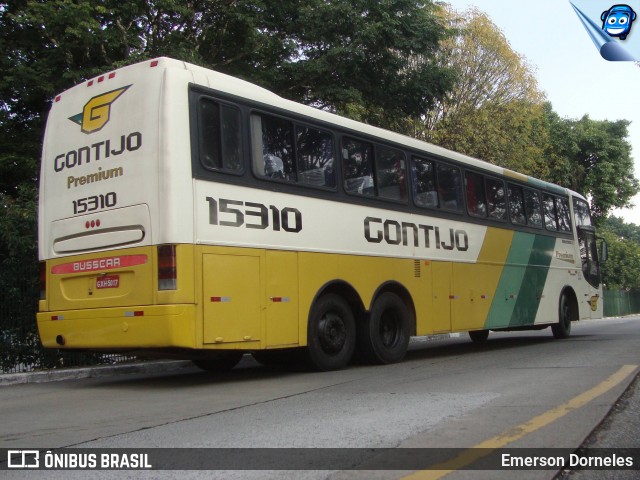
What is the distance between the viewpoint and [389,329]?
33.1 ft

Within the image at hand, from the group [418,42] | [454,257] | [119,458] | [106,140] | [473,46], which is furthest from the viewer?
[473,46]

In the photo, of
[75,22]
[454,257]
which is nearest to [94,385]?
[454,257]

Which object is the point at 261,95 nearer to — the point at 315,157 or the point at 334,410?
the point at 315,157

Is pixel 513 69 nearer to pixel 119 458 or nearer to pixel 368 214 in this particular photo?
pixel 368 214

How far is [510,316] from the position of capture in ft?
42.1

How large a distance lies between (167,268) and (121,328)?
3.00ft

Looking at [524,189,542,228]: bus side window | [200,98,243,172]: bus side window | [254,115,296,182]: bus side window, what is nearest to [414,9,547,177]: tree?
[524,189,542,228]: bus side window

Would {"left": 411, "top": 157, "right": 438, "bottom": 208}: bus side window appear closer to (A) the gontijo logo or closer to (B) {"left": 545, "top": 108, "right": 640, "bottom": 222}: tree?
(A) the gontijo logo

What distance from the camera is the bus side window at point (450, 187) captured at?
11336 mm

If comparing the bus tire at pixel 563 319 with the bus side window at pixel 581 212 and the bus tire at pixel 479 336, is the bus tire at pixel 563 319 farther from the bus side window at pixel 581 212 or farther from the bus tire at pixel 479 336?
the bus side window at pixel 581 212

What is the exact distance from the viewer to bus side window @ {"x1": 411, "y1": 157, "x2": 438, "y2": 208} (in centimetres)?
1073

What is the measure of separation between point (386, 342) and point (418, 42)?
8404 millimetres

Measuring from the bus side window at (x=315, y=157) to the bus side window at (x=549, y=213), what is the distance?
7333 millimetres

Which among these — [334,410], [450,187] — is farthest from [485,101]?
[334,410]
